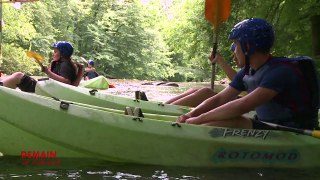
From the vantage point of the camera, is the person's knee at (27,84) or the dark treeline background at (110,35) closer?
the person's knee at (27,84)

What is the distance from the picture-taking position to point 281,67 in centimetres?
319

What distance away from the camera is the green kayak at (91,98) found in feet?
16.5

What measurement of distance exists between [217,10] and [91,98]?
74.7 inches

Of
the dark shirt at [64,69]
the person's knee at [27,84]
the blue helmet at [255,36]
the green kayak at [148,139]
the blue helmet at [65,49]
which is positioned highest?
the blue helmet at [255,36]

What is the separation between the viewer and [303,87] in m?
3.29

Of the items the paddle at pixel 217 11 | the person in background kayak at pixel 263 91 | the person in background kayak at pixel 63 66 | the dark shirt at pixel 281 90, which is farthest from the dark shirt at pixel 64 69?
the dark shirt at pixel 281 90

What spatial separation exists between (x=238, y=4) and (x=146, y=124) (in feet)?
21.3

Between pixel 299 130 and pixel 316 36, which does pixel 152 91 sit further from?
pixel 299 130

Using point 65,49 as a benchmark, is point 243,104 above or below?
below

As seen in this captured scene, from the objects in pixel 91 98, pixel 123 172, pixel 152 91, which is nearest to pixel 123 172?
pixel 123 172

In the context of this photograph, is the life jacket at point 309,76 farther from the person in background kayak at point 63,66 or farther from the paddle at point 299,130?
the person in background kayak at point 63,66

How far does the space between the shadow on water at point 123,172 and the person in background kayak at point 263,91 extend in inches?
14.3

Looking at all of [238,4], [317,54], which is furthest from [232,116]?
[238,4]

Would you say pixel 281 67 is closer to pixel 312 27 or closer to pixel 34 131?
pixel 34 131
